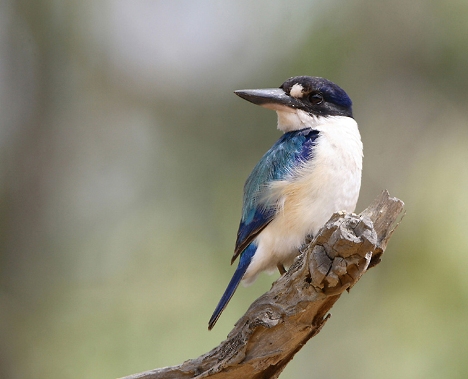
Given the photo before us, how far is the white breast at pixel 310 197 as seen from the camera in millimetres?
2930

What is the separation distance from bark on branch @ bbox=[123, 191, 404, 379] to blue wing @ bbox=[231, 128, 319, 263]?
0.56 meters

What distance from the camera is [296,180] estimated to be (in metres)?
2.96

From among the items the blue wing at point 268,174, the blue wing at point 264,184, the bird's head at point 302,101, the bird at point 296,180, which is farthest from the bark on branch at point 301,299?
the bird's head at point 302,101

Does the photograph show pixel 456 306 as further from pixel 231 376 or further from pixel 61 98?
pixel 61 98

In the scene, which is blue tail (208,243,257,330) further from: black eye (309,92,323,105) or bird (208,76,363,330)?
black eye (309,92,323,105)

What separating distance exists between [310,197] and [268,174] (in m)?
0.29

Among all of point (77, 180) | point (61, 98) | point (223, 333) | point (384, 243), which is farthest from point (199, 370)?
point (61, 98)

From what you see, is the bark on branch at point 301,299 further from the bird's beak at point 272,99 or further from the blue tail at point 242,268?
the bird's beak at point 272,99

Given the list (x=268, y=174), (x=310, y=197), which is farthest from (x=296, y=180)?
(x=268, y=174)

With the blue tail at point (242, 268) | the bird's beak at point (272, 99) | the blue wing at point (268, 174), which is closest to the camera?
the blue tail at point (242, 268)

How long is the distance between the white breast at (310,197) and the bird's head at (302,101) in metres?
0.21

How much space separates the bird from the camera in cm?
294

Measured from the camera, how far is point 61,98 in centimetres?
490

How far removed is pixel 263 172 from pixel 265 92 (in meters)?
0.41
